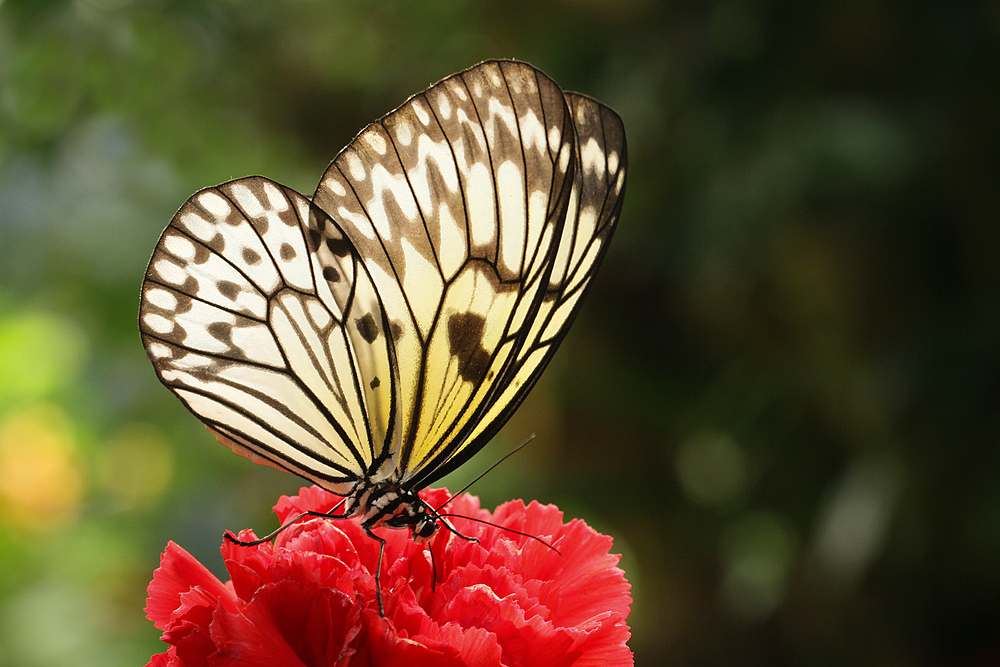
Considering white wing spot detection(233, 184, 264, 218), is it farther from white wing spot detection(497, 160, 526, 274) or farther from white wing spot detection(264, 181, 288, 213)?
white wing spot detection(497, 160, 526, 274)

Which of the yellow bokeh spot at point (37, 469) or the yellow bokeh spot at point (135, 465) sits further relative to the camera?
the yellow bokeh spot at point (135, 465)

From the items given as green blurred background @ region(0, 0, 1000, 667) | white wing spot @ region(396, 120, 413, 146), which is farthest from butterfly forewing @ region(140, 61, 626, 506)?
green blurred background @ region(0, 0, 1000, 667)

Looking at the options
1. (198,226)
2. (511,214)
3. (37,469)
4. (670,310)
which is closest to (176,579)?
(198,226)

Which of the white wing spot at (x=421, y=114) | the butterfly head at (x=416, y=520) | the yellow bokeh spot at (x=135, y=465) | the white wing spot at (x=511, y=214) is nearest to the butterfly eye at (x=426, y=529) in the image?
the butterfly head at (x=416, y=520)

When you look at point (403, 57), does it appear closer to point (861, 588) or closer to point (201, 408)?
point (861, 588)

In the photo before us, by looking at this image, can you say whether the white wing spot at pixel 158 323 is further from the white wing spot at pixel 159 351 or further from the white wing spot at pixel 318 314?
the white wing spot at pixel 318 314

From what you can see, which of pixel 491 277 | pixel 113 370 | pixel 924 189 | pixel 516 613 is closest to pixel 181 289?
pixel 491 277

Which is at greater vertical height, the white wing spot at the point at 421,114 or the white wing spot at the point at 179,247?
the white wing spot at the point at 421,114
